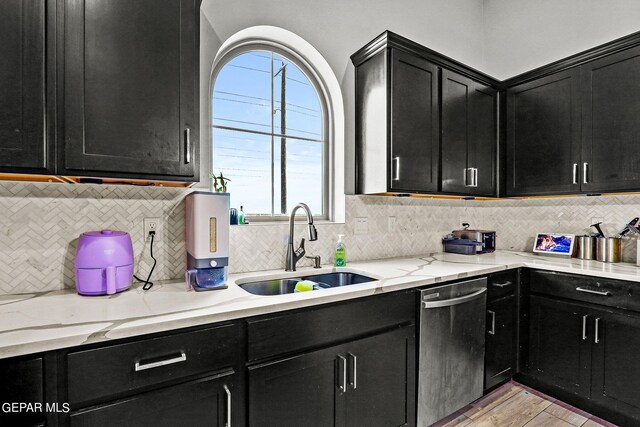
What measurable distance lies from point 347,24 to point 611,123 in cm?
193

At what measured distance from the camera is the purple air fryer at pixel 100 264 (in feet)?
4.50

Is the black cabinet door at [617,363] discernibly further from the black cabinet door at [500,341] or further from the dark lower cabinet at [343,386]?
the dark lower cabinet at [343,386]

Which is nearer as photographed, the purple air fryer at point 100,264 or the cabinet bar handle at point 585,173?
the purple air fryer at point 100,264

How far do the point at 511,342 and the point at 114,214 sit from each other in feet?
8.66

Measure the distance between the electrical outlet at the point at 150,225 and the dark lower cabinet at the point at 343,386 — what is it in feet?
2.92

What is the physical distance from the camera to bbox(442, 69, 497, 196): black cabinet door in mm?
2389

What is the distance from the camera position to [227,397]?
1227 mm

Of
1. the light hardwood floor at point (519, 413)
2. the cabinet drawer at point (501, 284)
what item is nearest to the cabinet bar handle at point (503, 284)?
the cabinet drawer at point (501, 284)

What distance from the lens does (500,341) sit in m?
2.23

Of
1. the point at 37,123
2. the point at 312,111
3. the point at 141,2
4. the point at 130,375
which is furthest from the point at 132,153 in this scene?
the point at 312,111

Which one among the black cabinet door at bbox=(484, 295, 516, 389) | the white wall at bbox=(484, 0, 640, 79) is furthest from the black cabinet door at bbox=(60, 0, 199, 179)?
the white wall at bbox=(484, 0, 640, 79)

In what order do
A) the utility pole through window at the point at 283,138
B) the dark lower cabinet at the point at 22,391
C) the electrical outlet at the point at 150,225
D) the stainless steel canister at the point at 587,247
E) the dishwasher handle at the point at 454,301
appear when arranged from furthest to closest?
the stainless steel canister at the point at 587,247, the utility pole through window at the point at 283,138, the dishwasher handle at the point at 454,301, the electrical outlet at the point at 150,225, the dark lower cabinet at the point at 22,391

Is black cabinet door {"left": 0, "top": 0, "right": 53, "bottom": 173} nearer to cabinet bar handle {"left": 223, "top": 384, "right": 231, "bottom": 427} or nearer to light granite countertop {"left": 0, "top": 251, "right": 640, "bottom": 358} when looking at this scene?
light granite countertop {"left": 0, "top": 251, "right": 640, "bottom": 358}

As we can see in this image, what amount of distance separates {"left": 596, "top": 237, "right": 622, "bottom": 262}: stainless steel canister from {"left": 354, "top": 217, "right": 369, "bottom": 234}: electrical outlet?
→ 67.7 inches
